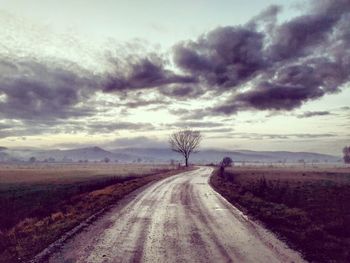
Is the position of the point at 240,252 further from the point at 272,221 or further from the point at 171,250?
the point at 272,221

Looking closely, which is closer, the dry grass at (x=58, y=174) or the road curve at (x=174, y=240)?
the road curve at (x=174, y=240)

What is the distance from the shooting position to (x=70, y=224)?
16.0 meters

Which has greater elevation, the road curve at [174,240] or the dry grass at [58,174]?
the dry grass at [58,174]

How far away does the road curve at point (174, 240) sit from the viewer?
10.5m

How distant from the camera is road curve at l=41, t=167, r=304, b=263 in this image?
1048 cm

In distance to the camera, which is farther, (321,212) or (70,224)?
(321,212)

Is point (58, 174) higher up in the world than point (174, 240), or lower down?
higher up

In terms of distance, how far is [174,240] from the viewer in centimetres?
1273

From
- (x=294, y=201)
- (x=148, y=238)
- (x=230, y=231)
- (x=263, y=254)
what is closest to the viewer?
(x=263, y=254)

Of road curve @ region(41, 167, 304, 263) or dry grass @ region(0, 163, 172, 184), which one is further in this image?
dry grass @ region(0, 163, 172, 184)

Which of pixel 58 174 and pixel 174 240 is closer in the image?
pixel 174 240

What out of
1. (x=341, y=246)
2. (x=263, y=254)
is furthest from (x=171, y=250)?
(x=341, y=246)

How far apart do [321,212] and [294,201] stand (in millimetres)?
4906

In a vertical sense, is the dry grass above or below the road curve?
above
